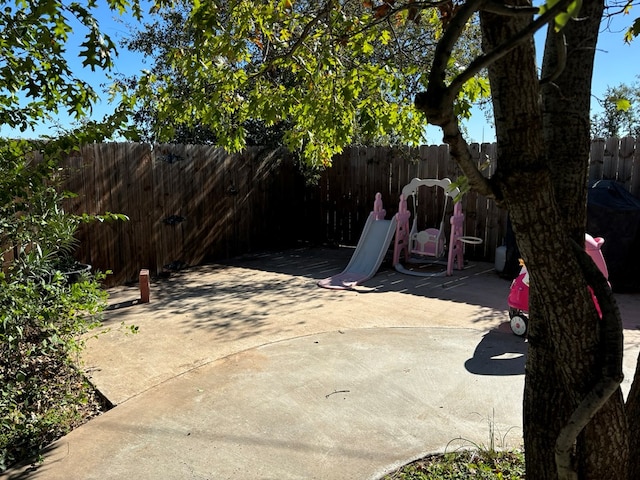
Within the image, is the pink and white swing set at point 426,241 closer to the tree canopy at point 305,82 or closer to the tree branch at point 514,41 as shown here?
the tree canopy at point 305,82

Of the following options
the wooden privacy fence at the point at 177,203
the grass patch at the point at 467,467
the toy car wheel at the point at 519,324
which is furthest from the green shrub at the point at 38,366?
the toy car wheel at the point at 519,324

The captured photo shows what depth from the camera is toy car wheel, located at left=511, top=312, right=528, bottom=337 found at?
421cm

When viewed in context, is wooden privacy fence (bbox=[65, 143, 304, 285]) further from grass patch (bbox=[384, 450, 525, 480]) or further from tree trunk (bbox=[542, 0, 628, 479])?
tree trunk (bbox=[542, 0, 628, 479])

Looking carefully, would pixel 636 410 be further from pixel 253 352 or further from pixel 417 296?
pixel 417 296

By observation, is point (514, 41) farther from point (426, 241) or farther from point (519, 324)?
point (426, 241)

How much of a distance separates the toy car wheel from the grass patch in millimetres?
1861

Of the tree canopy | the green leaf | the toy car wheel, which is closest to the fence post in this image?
the tree canopy

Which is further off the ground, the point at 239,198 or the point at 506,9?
the point at 506,9

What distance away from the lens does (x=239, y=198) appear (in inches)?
333

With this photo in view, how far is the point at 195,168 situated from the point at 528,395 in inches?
260

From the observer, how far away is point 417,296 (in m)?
5.79

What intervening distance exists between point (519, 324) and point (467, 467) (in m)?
2.15

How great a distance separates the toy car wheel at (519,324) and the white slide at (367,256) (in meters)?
2.38

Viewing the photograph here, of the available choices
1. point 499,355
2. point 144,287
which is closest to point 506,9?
point 499,355
